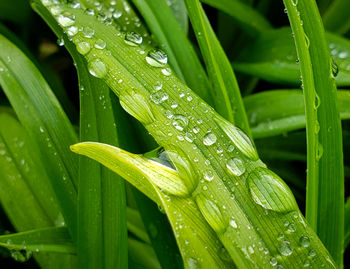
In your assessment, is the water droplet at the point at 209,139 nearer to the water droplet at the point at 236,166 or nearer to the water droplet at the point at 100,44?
the water droplet at the point at 236,166

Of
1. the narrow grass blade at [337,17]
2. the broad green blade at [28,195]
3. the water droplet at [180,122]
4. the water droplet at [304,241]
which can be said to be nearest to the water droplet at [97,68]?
the water droplet at [180,122]

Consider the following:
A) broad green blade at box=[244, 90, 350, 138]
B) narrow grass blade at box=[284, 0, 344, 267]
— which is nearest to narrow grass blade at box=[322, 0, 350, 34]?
broad green blade at box=[244, 90, 350, 138]

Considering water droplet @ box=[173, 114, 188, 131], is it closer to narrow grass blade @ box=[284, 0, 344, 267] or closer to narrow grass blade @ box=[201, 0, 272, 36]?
narrow grass blade @ box=[284, 0, 344, 267]

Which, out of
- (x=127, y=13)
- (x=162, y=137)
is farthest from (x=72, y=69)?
(x=162, y=137)

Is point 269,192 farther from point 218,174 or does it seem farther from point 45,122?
point 45,122

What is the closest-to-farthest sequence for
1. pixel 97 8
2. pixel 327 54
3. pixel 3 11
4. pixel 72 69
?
1. pixel 327 54
2. pixel 97 8
3. pixel 3 11
4. pixel 72 69

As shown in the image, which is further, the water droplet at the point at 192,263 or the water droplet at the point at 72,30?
the water droplet at the point at 72,30

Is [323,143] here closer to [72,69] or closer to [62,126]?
[62,126]
